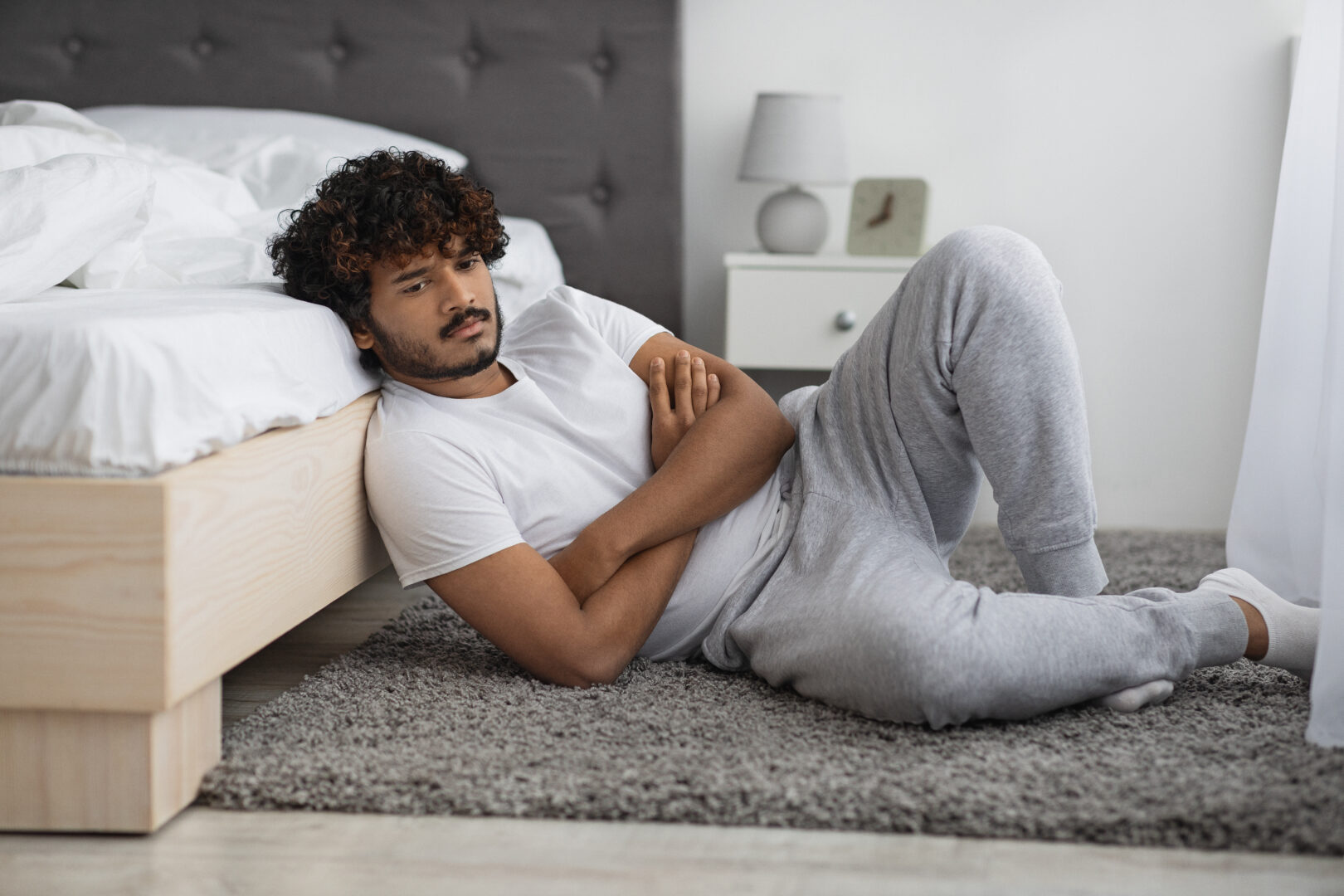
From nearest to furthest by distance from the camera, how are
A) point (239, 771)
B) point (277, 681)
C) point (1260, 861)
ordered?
point (1260, 861)
point (239, 771)
point (277, 681)

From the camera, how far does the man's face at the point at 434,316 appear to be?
1263mm

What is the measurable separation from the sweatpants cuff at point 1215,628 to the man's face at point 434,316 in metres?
0.80

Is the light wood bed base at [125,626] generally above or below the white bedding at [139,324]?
below

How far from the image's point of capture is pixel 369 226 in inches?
49.6

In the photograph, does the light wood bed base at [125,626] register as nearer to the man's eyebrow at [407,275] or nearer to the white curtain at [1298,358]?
the man's eyebrow at [407,275]

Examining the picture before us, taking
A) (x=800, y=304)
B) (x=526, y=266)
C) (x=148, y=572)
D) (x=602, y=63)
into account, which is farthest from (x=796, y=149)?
(x=148, y=572)

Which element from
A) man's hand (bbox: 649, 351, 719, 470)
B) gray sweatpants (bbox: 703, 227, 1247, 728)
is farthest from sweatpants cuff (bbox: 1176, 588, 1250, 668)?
man's hand (bbox: 649, 351, 719, 470)

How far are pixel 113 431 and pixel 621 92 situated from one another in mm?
1682

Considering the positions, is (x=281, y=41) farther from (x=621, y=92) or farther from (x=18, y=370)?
(x=18, y=370)

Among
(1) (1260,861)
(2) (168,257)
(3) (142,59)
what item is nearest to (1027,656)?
(1) (1260,861)

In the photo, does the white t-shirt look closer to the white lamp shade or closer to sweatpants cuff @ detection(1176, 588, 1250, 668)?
sweatpants cuff @ detection(1176, 588, 1250, 668)

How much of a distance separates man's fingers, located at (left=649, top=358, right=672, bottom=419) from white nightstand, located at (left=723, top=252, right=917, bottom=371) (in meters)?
0.90

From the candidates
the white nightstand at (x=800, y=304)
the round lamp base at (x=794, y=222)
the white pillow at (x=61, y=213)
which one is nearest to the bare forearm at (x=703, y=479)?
the white pillow at (x=61, y=213)

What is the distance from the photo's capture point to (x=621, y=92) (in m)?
2.41
